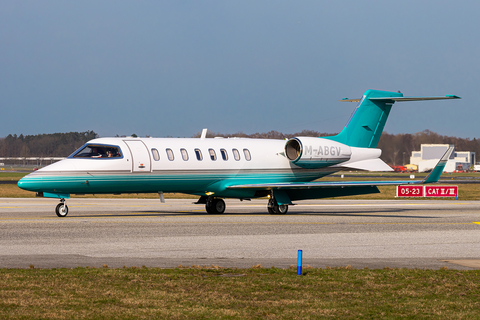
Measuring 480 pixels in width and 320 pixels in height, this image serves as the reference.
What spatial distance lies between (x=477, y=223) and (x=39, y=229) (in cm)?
1743

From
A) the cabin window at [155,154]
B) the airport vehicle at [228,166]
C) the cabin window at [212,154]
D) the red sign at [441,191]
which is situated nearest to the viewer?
the airport vehicle at [228,166]

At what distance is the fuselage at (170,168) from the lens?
24188 mm

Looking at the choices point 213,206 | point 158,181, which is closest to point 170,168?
point 158,181

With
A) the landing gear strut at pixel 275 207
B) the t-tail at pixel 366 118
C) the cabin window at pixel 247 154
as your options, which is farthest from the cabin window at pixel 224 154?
the t-tail at pixel 366 118

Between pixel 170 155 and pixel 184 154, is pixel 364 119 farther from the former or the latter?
pixel 170 155

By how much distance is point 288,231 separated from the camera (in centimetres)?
2047

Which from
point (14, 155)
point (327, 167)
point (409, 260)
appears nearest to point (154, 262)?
point (409, 260)

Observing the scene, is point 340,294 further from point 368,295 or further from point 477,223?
point 477,223

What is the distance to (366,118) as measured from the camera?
32156 millimetres

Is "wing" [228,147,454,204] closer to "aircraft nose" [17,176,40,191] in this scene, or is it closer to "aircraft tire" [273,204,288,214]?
"aircraft tire" [273,204,288,214]

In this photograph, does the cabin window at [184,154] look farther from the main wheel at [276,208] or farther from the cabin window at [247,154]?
the main wheel at [276,208]

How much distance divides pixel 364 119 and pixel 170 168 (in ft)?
38.5

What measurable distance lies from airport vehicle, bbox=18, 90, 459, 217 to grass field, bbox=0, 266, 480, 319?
13494mm

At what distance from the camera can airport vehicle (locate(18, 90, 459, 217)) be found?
24.6 m
